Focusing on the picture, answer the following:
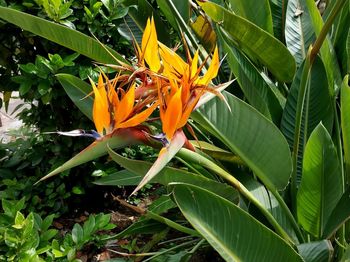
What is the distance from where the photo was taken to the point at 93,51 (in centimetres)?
116

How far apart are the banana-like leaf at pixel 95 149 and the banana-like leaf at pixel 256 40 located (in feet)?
1.80

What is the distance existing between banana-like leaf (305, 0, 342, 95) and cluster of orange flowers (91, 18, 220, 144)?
58 centimetres

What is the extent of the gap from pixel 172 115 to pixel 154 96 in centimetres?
7

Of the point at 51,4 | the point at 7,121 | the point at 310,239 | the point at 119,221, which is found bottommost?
the point at 7,121

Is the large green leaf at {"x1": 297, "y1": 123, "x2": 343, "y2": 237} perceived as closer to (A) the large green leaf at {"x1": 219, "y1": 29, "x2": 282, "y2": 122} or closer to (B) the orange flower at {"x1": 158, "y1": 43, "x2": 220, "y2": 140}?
(A) the large green leaf at {"x1": 219, "y1": 29, "x2": 282, "y2": 122}

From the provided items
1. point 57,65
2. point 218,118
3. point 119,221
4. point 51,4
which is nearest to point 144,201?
point 119,221

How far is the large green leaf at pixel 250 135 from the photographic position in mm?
1032

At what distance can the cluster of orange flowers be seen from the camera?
76 cm

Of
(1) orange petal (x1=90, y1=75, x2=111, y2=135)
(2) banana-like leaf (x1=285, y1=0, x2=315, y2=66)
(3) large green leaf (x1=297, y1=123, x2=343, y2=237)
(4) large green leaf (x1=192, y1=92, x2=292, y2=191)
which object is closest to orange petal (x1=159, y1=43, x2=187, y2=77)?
(1) orange petal (x1=90, y1=75, x2=111, y2=135)

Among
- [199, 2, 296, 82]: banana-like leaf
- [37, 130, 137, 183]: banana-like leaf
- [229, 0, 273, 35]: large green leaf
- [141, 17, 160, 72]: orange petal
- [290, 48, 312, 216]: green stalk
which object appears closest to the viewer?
[37, 130, 137, 183]: banana-like leaf

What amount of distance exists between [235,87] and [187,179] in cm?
49

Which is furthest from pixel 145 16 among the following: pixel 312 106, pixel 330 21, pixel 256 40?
pixel 330 21

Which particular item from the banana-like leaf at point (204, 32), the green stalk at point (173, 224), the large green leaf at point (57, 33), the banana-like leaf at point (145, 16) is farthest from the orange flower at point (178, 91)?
the banana-like leaf at point (145, 16)

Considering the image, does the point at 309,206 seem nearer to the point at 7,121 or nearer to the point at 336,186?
the point at 336,186
